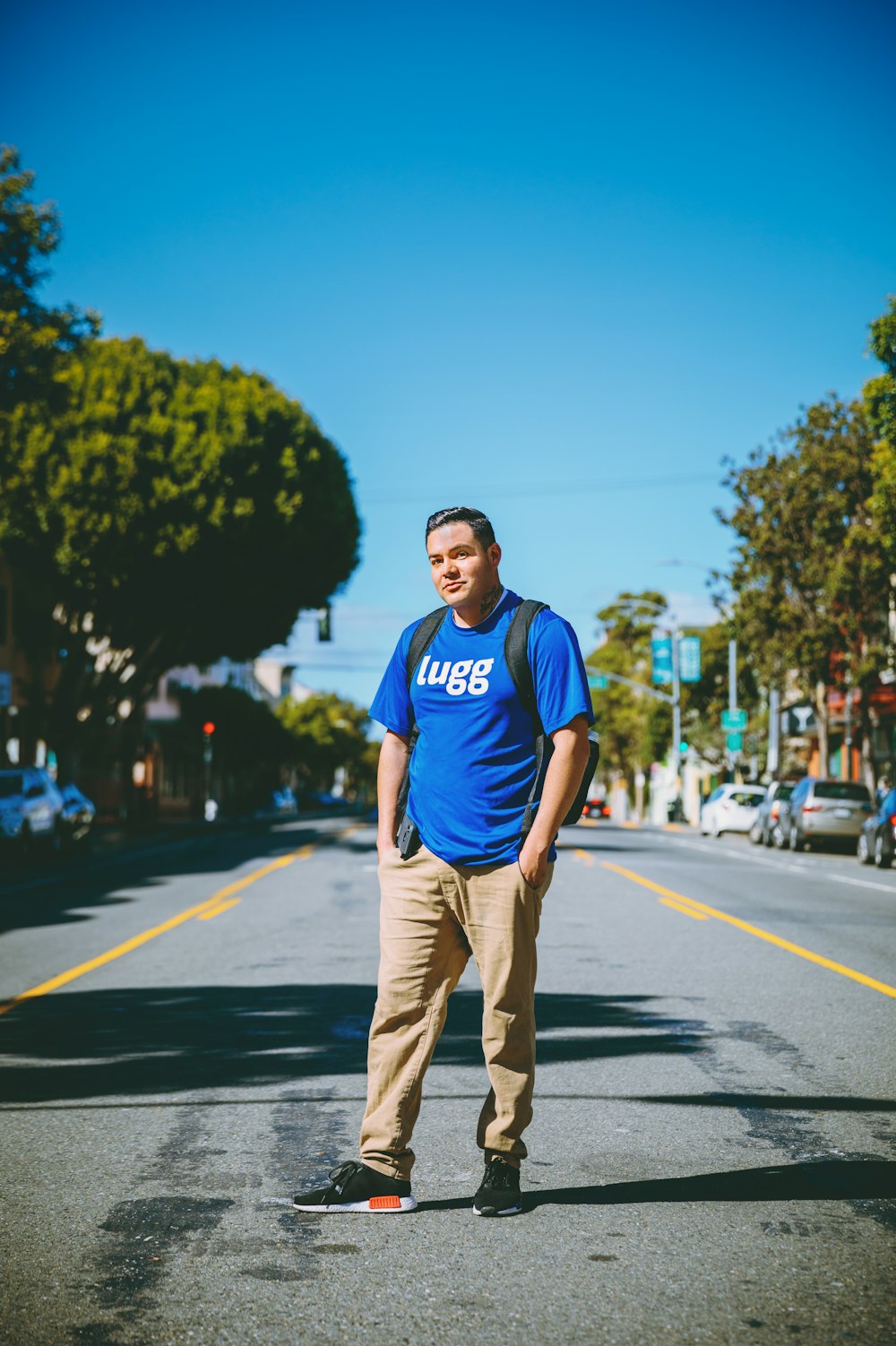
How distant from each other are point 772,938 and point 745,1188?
793 centimetres

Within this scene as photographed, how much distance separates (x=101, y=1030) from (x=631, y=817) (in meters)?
91.9

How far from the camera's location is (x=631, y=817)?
324 ft

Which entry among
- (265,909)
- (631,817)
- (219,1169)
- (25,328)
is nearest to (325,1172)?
(219,1169)

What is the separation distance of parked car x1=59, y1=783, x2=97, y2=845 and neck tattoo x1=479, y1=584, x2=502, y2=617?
24.3 m

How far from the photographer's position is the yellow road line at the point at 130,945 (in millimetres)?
9570

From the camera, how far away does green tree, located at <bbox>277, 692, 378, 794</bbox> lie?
111000 millimetres

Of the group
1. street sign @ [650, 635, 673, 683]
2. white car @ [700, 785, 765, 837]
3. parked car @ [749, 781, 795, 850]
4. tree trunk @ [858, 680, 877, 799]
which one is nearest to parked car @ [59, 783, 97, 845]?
parked car @ [749, 781, 795, 850]

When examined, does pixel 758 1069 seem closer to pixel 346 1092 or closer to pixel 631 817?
pixel 346 1092

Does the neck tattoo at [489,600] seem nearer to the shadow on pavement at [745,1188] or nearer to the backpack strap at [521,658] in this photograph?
the backpack strap at [521,658]

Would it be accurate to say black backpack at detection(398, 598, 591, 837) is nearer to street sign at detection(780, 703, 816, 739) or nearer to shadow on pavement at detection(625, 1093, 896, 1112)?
shadow on pavement at detection(625, 1093, 896, 1112)

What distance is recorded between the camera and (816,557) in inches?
1432

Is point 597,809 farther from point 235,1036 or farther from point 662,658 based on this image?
point 235,1036

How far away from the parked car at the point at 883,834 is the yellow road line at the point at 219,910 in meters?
12.6

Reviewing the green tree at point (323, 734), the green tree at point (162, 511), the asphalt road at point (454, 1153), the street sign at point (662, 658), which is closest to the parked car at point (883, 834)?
the asphalt road at point (454, 1153)
